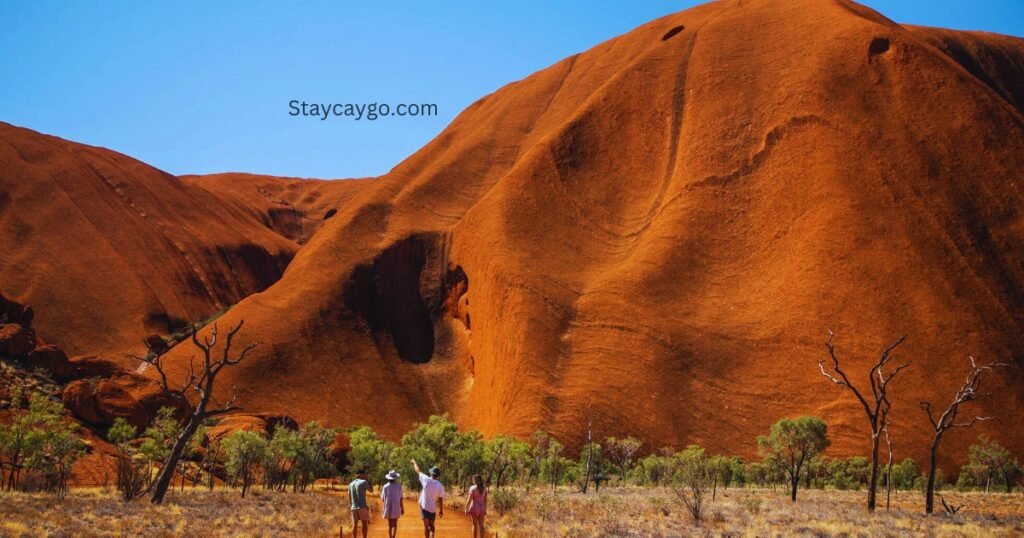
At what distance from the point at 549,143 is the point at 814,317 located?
33.8 m

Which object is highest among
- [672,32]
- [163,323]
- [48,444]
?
[672,32]

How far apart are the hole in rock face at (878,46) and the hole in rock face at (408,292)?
1773 inches

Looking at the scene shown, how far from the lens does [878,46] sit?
80.2m

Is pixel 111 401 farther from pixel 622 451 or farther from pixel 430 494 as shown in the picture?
pixel 430 494

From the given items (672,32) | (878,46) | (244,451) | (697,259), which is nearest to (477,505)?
(244,451)

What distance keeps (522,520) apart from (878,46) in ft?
241

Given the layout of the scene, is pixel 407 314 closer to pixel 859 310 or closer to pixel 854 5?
pixel 859 310

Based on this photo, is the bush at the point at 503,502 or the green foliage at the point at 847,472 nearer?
the bush at the point at 503,502

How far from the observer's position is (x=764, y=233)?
7188 centimetres

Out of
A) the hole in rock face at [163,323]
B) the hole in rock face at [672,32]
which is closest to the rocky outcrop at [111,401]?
the hole in rock face at [163,323]

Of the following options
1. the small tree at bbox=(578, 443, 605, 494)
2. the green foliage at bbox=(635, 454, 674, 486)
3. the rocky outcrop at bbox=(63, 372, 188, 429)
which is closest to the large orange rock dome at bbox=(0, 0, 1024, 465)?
the small tree at bbox=(578, 443, 605, 494)

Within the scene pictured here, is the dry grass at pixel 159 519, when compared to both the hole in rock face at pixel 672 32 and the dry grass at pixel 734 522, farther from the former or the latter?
the hole in rock face at pixel 672 32

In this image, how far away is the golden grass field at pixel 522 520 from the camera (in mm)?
18406

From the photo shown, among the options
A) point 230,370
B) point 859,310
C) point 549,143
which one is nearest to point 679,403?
point 859,310
